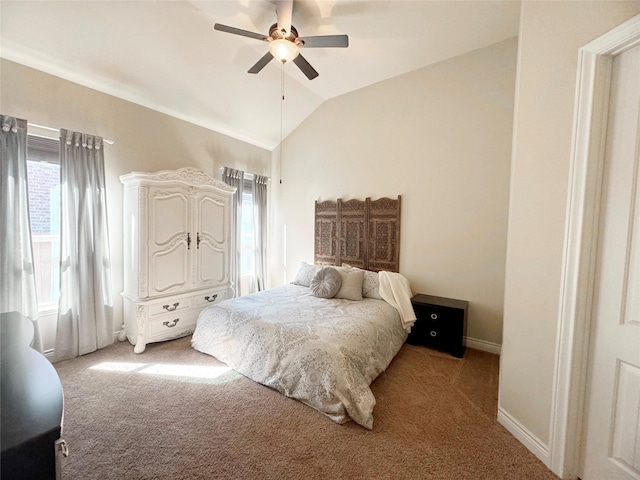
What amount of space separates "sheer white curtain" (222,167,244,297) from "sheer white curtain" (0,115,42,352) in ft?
6.38

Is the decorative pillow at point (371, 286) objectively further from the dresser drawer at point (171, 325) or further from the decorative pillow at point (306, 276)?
the dresser drawer at point (171, 325)

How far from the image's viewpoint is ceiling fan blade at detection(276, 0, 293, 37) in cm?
196

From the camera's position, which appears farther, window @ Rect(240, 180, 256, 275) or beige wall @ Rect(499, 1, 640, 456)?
window @ Rect(240, 180, 256, 275)

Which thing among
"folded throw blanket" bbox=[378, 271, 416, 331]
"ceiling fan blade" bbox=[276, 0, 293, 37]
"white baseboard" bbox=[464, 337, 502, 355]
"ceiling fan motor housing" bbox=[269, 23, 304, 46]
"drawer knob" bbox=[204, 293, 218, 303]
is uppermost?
"ceiling fan blade" bbox=[276, 0, 293, 37]

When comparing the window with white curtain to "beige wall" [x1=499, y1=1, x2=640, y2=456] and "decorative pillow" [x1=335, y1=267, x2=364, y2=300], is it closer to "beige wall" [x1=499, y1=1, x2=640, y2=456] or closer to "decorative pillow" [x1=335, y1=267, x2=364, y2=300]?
"decorative pillow" [x1=335, y1=267, x2=364, y2=300]

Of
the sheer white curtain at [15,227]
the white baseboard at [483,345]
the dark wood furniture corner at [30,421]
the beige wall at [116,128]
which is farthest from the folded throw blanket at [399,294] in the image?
the sheer white curtain at [15,227]

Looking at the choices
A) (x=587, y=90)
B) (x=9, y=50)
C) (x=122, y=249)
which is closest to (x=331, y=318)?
(x=587, y=90)

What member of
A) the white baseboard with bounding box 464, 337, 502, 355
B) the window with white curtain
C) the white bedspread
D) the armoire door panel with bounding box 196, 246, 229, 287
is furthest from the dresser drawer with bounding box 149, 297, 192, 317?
the white baseboard with bounding box 464, 337, 502, 355

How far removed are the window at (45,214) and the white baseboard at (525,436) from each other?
154 inches

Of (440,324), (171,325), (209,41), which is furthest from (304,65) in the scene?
(171,325)

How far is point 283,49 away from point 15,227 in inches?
105

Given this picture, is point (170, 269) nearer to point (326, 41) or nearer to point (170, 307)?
point (170, 307)

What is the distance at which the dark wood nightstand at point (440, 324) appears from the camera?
2691 millimetres

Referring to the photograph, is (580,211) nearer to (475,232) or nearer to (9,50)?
(475,232)
